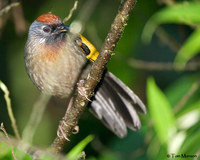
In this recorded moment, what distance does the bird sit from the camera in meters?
4.34

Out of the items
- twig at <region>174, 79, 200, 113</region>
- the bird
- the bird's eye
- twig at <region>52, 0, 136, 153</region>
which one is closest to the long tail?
the bird

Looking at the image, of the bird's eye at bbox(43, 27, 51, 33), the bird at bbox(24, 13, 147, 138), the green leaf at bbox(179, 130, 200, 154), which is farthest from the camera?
the bird's eye at bbox(43, 27, 51, 33)

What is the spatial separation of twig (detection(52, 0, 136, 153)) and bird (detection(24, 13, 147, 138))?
894 millimetres

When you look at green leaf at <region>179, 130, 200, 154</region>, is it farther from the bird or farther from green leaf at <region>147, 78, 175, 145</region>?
the bird

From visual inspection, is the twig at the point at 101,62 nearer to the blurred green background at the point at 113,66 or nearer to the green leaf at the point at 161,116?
the green leaf at the point at 161,116

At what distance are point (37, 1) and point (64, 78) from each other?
7.44 feet

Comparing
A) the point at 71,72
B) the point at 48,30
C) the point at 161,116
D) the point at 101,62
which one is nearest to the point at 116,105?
the point at 71,72

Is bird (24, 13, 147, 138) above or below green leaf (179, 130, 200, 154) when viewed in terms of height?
below

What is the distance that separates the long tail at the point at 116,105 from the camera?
4.39 metres

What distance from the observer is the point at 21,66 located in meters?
5.99

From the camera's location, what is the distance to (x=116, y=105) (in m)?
4.65

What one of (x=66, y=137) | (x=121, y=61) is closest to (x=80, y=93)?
(x=66, y=137)

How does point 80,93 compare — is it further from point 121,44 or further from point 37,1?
point 37,1

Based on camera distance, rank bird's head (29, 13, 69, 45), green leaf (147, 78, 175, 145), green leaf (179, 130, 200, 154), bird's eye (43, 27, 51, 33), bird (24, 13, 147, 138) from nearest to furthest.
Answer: green leaf (179, 130, 200, 154)
green leaf (147, 78, 175, 145)
bird (24, 13, 147, 138)
bird's head (29, 13, 69, 45)
bird's eye (43, 27, 51, 33)
